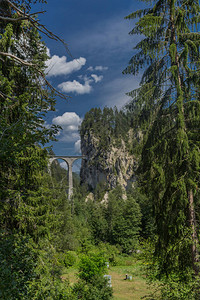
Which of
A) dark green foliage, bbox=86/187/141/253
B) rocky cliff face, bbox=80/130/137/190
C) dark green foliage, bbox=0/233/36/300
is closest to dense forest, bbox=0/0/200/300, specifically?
dark green foliage, bbox=0/233/36/300

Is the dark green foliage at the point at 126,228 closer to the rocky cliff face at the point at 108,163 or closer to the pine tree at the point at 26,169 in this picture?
the pine tree at the point at 26,169

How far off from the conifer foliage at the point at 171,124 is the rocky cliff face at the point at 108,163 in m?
70.6

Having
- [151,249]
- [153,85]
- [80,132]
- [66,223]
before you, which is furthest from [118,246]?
[80,132]

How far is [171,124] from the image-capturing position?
252 inches

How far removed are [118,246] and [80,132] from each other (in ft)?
200

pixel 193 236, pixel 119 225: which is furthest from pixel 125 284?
pixel 193 236

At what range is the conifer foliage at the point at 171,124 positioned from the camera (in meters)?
5.34

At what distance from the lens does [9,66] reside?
599 cm

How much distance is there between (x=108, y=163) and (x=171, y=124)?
242 ft

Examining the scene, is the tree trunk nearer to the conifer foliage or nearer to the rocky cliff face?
the conifer foliage

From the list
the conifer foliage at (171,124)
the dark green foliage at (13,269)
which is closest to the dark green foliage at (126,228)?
the conifer foliage at (171,124)

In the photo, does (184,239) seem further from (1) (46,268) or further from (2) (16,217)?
(2) (16,217)

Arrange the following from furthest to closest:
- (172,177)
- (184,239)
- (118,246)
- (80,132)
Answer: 1. (80,132)
2. (118,246)
3. (172,177)
4. (184,239)

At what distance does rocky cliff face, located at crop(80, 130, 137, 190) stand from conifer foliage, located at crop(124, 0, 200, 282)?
70.6 metres
